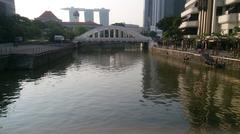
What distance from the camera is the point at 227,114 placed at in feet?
100

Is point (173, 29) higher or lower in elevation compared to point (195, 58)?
higher

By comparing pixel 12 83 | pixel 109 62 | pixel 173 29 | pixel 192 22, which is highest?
pixel 192 22

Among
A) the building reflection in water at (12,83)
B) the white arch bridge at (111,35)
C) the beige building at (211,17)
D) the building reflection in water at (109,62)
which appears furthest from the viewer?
the white arch bridge at (111,35)

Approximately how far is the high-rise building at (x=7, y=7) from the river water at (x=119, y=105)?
60.5 m

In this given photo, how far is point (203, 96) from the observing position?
128 feet

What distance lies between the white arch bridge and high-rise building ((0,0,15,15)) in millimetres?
52098

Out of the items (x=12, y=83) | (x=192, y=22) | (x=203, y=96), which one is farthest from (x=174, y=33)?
(x=203, y=96)

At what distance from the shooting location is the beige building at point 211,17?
7900 centimetres

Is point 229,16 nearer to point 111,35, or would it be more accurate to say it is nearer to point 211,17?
point 211,17

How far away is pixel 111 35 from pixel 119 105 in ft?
528

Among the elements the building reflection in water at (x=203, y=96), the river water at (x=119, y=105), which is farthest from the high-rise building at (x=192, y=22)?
the river water at (x=119, y=105)

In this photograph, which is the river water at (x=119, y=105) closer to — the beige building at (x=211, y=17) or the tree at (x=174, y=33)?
the beige building at (x=211, y=17)

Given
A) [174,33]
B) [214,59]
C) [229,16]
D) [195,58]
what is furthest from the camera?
[174,33]

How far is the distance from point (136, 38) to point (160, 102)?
144797 millimetres
